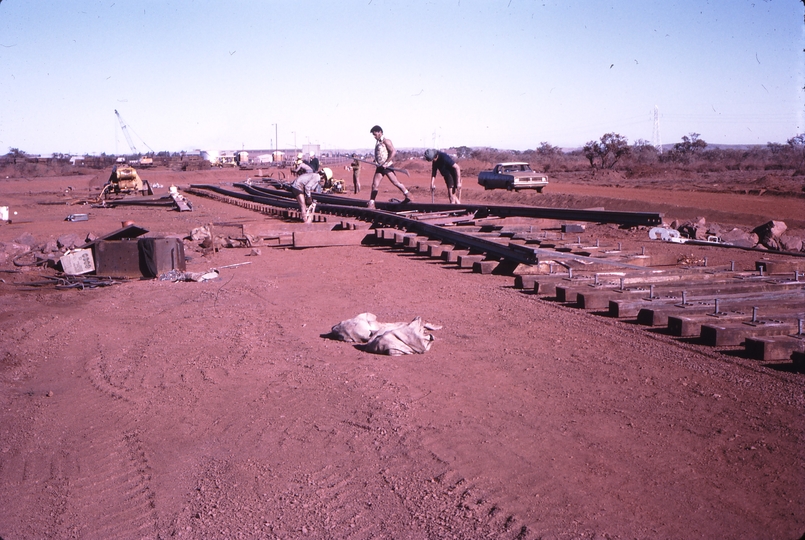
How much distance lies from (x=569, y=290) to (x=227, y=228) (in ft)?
38.4

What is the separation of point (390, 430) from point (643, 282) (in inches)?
202

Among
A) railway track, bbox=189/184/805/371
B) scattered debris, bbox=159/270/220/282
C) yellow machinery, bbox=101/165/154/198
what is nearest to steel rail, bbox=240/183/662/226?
railway track, bbox=189/184/805/371

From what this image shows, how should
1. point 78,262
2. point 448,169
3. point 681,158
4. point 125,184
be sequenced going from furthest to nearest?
point 681,158
point 125,184
point 448,169
point 78,262

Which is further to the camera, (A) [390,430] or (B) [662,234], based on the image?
(B) [662,234]

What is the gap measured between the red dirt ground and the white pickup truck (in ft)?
75.4

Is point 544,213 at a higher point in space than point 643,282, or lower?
higher

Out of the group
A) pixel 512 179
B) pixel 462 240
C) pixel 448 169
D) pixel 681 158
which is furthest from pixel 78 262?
pixel 681 158

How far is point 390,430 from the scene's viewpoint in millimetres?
4562

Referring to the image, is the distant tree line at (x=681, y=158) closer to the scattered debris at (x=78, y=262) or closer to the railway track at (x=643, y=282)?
the railway track at (x=643, y=282)

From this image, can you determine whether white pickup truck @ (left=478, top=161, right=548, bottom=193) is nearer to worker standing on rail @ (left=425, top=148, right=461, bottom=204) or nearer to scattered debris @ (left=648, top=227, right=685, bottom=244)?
worker standing on rail @ (left=425, top=148, right=461, bottom=204)

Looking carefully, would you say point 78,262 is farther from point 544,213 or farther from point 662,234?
point 662,234

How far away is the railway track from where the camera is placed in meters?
6.22

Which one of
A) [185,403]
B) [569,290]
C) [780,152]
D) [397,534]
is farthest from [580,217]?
[780,152]

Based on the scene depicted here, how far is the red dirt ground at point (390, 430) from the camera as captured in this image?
357 centimetres
